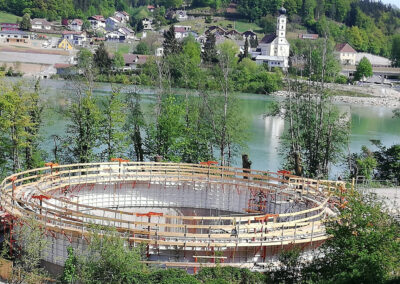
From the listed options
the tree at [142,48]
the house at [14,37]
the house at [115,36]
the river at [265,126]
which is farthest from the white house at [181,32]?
the river at [265,126]

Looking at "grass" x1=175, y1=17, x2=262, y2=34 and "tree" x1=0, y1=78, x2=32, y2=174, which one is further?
"grass" x1=175, y1=17, x2=262, y2=34

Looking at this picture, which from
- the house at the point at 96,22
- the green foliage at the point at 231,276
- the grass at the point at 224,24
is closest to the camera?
the green foliage at the point at 231,276

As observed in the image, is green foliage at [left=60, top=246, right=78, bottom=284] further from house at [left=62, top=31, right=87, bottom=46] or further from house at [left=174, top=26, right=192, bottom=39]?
house at [left=174, top=26, right=192, bottom=39]

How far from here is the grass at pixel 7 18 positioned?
138 meters

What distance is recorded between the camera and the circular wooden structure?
16875 millimetres

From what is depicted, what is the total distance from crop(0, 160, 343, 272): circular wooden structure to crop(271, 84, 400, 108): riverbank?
49346mm

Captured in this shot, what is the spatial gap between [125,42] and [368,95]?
60.7m

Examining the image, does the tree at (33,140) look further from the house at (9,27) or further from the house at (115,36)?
the house at (115,36)

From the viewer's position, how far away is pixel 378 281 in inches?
516

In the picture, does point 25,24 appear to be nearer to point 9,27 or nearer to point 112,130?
point 9,27

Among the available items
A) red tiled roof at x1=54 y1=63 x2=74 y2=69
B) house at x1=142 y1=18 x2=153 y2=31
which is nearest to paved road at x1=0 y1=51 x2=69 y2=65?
red tiled roof at x1=54 y1=63 x2=74 y2=69

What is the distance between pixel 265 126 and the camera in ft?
167

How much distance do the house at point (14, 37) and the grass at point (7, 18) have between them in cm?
2408

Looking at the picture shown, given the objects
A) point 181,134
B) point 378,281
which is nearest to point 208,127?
point 181,134
